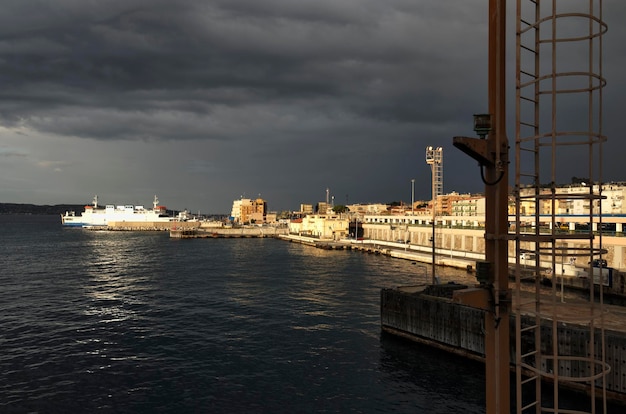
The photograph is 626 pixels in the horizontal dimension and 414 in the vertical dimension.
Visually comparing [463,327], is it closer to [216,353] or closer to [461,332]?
[461,332]

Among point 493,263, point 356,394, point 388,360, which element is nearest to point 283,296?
point 388,360

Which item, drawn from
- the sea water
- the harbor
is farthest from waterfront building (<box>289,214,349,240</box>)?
the harbor

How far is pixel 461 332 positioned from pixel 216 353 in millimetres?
19634

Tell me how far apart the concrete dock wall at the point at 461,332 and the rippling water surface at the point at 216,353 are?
1238 mm

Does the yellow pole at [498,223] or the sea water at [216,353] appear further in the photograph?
the sea water at [216,353]

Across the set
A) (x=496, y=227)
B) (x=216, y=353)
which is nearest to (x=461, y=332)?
(x=216, y=353)

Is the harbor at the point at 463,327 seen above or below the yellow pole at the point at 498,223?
below

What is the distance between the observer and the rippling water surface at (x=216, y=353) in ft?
85.7

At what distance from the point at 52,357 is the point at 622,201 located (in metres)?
98.9

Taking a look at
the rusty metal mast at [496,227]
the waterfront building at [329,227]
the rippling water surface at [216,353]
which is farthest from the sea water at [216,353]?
the waterfront building at [329,227]

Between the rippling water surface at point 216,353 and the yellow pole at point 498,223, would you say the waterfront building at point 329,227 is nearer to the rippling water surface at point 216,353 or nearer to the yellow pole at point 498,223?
the rippling water surface at point 216,353

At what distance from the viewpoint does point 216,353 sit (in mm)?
34406

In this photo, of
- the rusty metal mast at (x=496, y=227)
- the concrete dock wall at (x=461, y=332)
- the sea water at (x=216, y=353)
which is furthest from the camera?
the sea water at (x=216, y=353)

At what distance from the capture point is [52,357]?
33.2 meters
